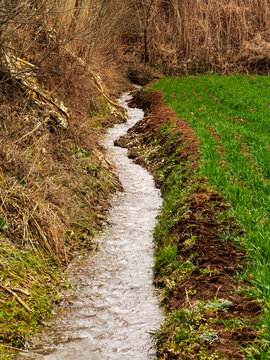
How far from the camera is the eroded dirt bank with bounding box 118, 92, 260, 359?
12.1 ft

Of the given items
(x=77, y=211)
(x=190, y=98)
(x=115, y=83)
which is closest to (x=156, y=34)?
(x=115, y=83)

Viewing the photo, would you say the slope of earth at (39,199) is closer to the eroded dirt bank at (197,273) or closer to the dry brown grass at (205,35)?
the eroded dirt bank at (197,273)

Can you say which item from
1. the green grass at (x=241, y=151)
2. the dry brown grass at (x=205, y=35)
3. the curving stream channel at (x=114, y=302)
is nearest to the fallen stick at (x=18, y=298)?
the curving stream channel at (x=114, y=302)

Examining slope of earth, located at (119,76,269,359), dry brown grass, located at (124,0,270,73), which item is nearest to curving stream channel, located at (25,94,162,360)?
slope of earth, located at (119,76,269,359)

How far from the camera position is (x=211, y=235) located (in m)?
5.57

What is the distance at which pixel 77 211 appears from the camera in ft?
23.3

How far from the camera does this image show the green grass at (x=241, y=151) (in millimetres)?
4375

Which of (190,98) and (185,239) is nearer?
(185,239)

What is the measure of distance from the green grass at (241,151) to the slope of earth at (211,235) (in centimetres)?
2

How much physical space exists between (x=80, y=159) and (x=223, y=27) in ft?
72.9

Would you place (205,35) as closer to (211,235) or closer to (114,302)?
(211,235)

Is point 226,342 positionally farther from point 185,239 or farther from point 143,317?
point 185,239

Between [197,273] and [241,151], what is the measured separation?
15.3 feet

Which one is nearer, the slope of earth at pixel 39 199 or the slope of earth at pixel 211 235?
the slope of earth at pixel 211 235
